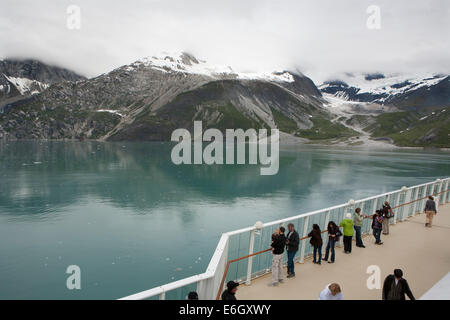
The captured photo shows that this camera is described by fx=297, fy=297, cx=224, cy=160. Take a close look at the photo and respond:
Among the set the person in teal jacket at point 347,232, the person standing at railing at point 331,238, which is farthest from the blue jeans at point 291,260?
the person in teal jacket at point 347,232

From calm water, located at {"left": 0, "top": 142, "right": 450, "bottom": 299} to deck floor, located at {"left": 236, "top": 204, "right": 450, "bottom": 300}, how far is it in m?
8.59

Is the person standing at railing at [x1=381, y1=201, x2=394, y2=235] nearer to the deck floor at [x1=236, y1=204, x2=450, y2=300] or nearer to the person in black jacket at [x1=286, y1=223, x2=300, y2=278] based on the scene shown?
the deck floor at [x1=236, y1=204, x2=450, y2=300]

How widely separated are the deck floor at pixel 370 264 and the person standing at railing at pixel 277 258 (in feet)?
0.84

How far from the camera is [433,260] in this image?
519 inches

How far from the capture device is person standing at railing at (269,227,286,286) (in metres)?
10.4

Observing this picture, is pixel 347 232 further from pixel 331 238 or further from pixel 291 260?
pixel 291 260

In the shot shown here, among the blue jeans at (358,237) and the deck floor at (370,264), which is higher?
the blue jeans at (358,237)

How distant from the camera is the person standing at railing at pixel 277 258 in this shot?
10.4 metres

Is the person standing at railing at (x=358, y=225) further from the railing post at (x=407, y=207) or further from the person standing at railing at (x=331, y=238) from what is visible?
the railing post at (x=407, y=207)

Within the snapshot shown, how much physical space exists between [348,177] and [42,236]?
177ft

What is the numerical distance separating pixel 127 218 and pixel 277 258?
22867 millimetres
